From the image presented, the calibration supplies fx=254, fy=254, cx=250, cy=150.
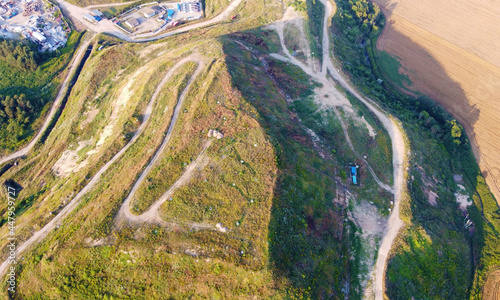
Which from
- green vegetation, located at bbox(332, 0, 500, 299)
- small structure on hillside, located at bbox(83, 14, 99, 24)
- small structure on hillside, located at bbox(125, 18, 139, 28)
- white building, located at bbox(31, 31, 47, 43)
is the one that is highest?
small structure on hillside, located at bbox(83, 14, 99, 24)

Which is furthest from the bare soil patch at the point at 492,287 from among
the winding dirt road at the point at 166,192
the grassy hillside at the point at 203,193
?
the winding dirt road at the point at 166,192

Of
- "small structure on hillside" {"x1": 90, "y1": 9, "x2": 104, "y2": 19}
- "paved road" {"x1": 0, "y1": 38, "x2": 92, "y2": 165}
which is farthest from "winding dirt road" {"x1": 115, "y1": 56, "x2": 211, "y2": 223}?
"small structure on hillside" {"x1": 90, "y1": 9, "x2": 104, "y2": 19}

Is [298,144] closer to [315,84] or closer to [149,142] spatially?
[315,84]

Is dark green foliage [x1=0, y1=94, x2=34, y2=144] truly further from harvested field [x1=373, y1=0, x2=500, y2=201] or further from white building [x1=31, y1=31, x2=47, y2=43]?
harvested field [x1=373, y1=0, x2=500, y2=201]

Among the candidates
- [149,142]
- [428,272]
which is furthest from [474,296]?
[149,142]

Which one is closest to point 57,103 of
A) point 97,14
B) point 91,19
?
point 91,19

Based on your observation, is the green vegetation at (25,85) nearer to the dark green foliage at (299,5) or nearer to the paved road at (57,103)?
the paved road at (57,103)

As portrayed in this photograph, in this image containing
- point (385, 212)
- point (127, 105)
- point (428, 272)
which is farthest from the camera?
point (127, 105)
